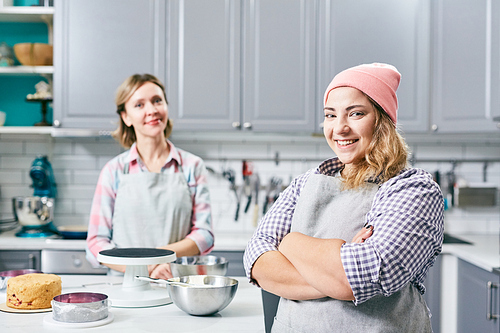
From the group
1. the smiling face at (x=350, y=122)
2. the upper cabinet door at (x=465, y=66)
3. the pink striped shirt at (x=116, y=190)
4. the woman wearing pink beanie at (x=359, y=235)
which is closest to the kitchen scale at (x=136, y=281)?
the woman wearing pink beanie at (x=359, y=235)

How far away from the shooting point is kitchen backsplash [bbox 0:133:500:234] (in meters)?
3.43

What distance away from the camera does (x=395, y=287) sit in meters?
1.10

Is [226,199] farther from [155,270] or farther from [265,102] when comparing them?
[155,270]

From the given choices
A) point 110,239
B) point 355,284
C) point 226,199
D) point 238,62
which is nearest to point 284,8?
point 238,62

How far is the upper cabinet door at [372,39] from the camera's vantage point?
3.11 meters

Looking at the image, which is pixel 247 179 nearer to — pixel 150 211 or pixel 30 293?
pixel 150 211

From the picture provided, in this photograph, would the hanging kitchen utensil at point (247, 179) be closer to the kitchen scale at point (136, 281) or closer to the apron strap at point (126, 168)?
the apron strap at point (126, 168)

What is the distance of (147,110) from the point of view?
2082 millimetres

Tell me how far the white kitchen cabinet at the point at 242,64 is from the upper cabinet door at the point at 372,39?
3.7 inches

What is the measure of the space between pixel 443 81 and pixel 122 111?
6.62ft

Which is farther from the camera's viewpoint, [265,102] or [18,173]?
[18,173]

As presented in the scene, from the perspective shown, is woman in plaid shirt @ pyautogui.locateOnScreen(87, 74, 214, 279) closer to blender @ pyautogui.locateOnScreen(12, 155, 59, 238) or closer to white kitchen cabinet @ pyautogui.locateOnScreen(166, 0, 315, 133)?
white kitchen cabinet @ pyautogui.locateOnScreen(166, 0, 315, 133)

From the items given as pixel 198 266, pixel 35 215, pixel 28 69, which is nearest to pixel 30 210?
pixel 35 215

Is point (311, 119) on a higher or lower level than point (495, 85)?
lower
